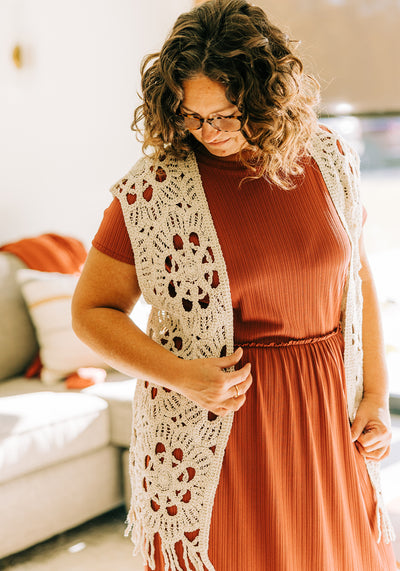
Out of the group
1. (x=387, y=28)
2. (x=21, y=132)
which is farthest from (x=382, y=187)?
(x=21, y=132)

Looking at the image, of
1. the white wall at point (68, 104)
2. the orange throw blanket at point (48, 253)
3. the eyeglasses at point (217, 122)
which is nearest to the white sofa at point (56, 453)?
the orange throw blanket at point (48, 253)

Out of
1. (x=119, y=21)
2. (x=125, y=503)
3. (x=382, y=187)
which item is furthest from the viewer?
(x=119, y=21)

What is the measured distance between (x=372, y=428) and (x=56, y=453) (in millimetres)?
1357

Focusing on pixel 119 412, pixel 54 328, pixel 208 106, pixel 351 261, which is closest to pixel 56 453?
pixel 119 412

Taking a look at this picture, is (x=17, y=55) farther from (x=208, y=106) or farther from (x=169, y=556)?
(x=169, y=556)

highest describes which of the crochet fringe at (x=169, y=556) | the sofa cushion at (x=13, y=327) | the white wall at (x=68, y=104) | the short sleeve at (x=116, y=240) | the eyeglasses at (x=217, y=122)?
the white wall at (x=68, y=104)

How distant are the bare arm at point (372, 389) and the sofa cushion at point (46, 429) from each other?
1.30m

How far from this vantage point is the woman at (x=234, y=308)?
110 cm

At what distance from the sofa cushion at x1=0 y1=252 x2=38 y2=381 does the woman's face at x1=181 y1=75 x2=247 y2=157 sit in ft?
5.89

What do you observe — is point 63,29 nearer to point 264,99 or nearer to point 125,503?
point 125,503

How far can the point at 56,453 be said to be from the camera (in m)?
2.28

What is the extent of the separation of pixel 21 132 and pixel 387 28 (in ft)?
5.55

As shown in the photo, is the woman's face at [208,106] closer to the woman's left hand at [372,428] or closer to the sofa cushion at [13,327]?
the woman's left hand at [372,428]

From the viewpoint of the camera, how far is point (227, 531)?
1.13m
